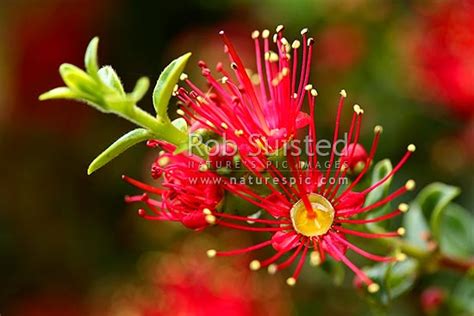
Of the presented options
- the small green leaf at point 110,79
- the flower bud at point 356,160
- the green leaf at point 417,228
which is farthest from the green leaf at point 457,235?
the small green leaf at point 110,79

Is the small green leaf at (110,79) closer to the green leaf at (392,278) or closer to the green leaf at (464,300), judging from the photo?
the green leaf at (392,278)

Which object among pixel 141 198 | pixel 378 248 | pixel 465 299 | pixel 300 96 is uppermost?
pixel 300 96

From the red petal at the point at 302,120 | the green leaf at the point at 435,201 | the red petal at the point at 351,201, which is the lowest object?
the green leaf at the point at 435,201

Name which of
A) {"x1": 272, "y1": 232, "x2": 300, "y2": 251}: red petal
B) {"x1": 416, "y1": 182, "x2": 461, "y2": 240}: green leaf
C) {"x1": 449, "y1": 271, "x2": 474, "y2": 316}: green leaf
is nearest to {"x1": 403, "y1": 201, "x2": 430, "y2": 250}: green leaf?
{"x1": 416, "y1": 182, "x2": 461, "y2": 240}: green leaf

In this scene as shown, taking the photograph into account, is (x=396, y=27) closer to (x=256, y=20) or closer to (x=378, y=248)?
(x=256, y=20)

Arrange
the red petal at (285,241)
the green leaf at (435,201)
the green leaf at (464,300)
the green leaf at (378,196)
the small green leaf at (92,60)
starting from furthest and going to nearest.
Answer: the green leaf at (464,300) → the green leaf at (435,201) → the green leaf at (378,196) → the red petal at (285,241) → the small green leaf at (92,60)

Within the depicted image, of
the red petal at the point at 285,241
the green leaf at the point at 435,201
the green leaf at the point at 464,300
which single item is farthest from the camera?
the green leaf at the point at 464,300

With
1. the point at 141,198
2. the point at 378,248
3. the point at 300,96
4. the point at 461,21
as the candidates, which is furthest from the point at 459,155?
the point at 141,198
